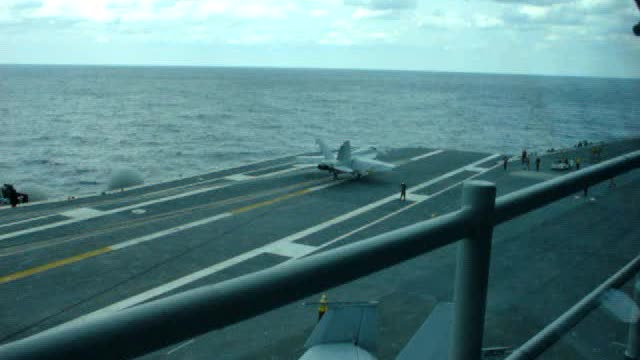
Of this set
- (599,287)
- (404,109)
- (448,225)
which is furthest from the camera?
(404,109)

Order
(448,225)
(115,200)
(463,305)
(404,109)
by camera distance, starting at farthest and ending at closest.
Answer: (404,109) < (115,200) < (463,305) < (448,225)

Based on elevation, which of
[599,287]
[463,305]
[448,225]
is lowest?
[599,287]

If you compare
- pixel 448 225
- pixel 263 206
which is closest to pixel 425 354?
pixel 448 225

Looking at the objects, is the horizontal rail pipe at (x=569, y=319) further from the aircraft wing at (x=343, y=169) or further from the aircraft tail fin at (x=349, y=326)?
the aircraft wing at (x=343, y=169)

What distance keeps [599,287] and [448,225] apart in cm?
159

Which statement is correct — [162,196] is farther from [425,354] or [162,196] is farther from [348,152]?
[425,354]

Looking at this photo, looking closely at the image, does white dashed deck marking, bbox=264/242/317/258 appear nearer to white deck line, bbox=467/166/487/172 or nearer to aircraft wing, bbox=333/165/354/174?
aircraft wing, bbox=333/165/354/174

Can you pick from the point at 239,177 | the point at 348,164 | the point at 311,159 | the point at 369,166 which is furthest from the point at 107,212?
the point at 311,159

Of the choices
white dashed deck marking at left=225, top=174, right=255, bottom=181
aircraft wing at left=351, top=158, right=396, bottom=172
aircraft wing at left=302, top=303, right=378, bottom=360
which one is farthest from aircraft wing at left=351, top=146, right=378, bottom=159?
aircraft wing at left=302, top=303, right=378, bottom=360

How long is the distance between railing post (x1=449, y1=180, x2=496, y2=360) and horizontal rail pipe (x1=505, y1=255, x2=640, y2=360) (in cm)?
47

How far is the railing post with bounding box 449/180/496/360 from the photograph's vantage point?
1.81 meters

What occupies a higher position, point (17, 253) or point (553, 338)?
point (553, 338)

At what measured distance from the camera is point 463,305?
186 cm

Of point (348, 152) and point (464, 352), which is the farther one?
point (348, 152)
